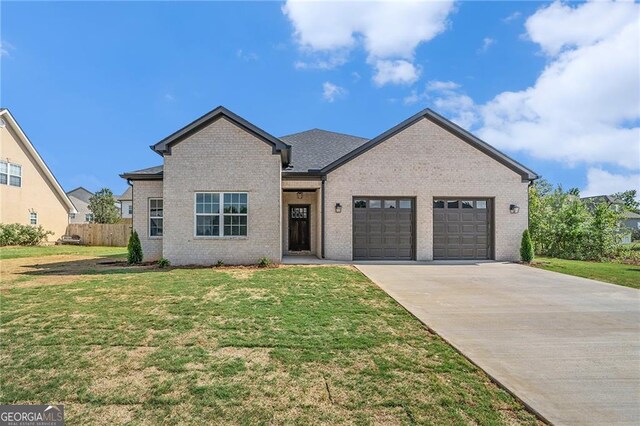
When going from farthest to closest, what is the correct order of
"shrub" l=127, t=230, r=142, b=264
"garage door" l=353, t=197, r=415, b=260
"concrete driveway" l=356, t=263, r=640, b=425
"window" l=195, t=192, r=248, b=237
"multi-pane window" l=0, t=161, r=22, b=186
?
"multi-pane window" l=0, t=161, r=22, b=186 < "garage door" l=353, t=197, r=415, b=260 < "shrub" l=127, t=230, r=142, b=264 < "window" l=195, t=192, r=248, b=237 < "concrete driveway" l=356, t=263, r=640, b=425

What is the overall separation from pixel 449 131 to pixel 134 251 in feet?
45.8

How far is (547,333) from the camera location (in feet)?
16.2

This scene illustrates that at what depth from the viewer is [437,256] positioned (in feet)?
45.4

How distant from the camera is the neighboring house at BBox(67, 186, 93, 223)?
43.7 meters

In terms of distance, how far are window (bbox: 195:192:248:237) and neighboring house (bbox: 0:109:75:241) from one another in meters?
20.4

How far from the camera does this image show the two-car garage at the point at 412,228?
539 inches

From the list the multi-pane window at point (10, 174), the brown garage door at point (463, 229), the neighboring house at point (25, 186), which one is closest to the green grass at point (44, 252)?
the neighboring house at point (25, 186)

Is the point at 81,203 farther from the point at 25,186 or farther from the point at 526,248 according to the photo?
the point at 526,248

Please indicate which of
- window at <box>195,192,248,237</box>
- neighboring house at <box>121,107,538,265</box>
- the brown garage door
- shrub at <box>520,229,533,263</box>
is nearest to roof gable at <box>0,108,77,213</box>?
neighboring house at <box>121,107,538,265</box>

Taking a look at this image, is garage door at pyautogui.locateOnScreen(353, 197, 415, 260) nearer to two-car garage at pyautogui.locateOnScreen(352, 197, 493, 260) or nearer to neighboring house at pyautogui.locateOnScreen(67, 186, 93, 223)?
two-car garage at pyautogui.locateOnScreen(352, 197, 493, 260)

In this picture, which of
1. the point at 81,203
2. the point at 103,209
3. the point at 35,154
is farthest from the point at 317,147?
the point at 81,203

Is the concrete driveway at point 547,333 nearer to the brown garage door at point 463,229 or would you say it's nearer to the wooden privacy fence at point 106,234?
the brown garage door at point 463,229

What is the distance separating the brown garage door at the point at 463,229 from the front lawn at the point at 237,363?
823 cm

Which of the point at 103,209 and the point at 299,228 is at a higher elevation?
the point at 103,209
